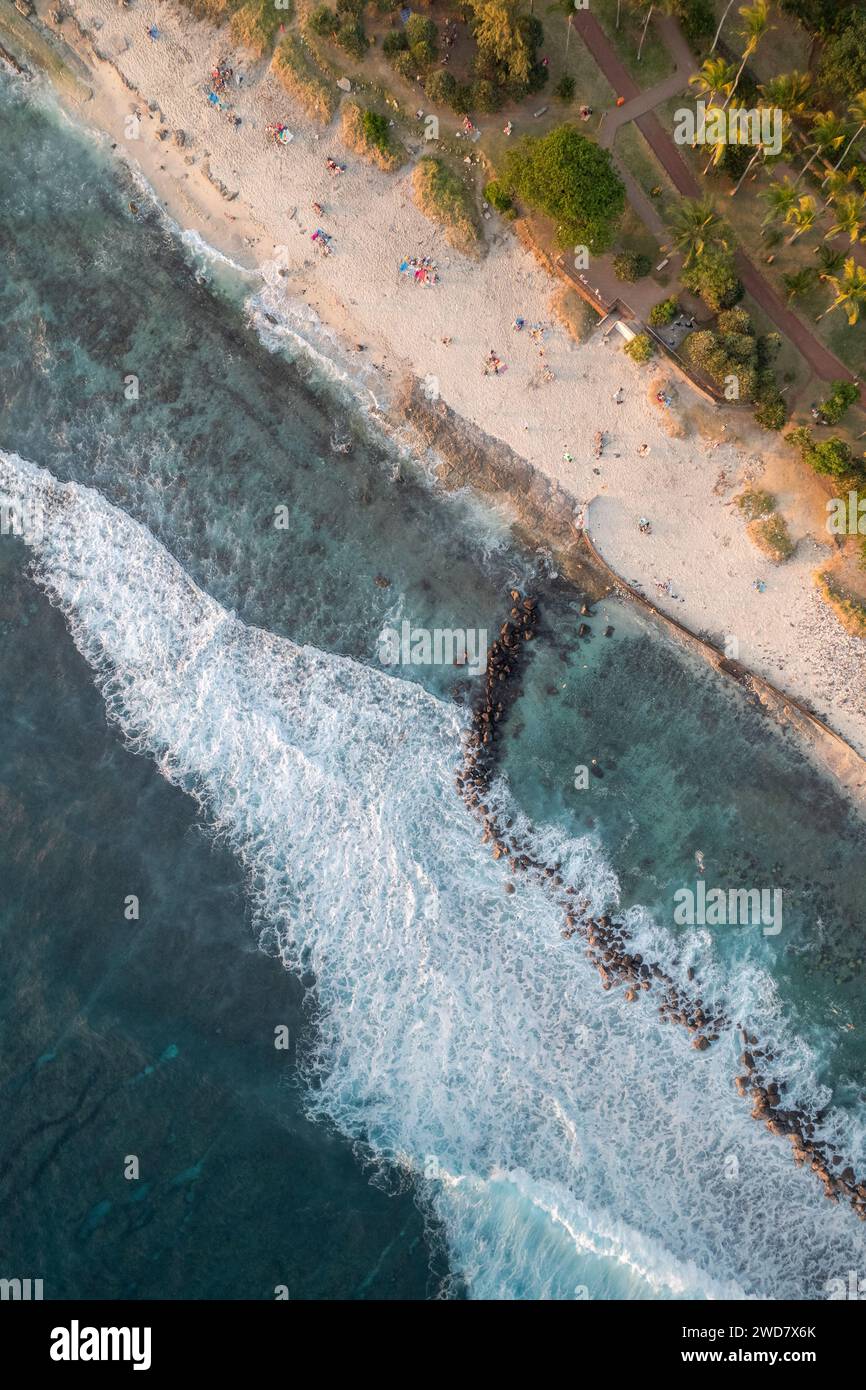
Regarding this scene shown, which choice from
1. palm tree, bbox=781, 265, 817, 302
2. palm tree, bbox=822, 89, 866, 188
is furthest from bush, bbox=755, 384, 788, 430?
palm tree, bbox=822, 89, 866, 188

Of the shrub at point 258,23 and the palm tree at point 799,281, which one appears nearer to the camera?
the palm tree at point 799,281

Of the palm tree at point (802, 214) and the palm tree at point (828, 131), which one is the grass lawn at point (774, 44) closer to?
the palm tree at point (828, 131)

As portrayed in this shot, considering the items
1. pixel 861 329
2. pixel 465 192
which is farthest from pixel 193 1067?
pixel 861 329

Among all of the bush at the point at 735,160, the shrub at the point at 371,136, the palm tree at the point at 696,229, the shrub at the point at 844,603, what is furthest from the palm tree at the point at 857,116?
the shrub at the point at 371,136

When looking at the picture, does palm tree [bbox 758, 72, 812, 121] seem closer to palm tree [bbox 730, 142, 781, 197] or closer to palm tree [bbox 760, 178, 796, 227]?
palm tree [bbox 730, 142, 781, 197]
